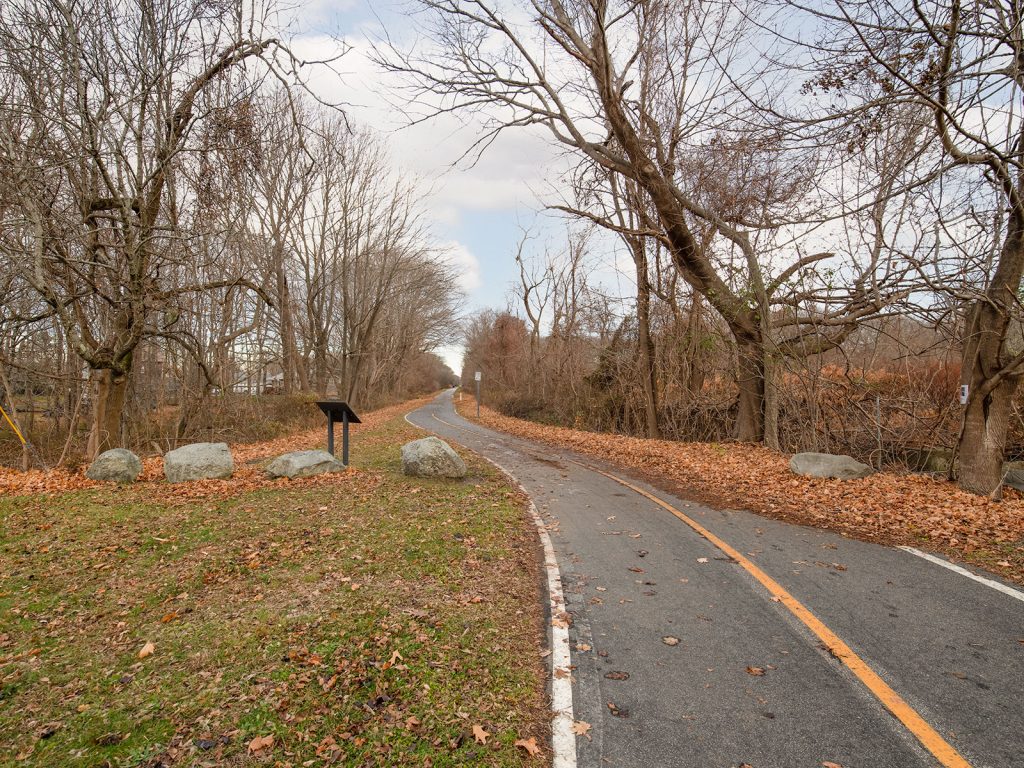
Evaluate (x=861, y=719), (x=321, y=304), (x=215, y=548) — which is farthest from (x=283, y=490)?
(x=321, y=304)

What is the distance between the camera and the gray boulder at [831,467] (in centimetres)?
995

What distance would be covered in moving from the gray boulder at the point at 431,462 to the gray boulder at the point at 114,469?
4478mm

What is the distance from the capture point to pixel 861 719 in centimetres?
307

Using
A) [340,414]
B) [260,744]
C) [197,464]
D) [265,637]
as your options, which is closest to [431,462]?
[340,414]

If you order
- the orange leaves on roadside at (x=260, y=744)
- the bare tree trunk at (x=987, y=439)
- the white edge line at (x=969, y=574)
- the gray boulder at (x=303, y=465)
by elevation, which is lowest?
the orange leaves on roadside at (x=260, y=744)

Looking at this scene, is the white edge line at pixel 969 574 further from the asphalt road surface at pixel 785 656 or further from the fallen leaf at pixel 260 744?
the fallen leaf at pixel 260 744

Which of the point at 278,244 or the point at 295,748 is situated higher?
the point at 278,244

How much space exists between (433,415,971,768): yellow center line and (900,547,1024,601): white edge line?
73.8 inches

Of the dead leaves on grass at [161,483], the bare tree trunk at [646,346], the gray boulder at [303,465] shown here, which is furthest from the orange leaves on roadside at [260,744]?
the bare tree trunk at [646,346]

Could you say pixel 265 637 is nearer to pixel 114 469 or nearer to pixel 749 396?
pixel 114 469

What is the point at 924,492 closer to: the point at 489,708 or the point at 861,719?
the point at 861,719

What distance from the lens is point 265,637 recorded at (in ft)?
13.5

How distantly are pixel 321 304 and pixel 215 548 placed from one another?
23485 mm

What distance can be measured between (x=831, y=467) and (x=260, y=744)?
10044 millimetres
